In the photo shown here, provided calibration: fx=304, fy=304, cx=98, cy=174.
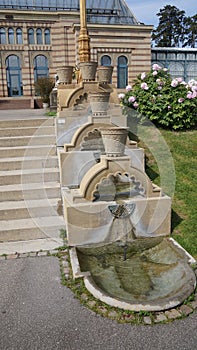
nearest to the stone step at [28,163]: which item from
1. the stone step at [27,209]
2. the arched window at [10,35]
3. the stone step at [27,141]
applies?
the stone step at [27,141]

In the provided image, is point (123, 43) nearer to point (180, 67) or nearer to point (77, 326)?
point (180, 67)

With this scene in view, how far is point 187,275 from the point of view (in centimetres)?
471

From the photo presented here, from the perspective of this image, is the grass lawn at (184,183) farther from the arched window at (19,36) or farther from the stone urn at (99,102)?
the arched window at (19,36)

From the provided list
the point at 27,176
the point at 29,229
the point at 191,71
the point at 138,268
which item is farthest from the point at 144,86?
the point at 191,71

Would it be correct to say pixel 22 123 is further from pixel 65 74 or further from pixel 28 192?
pixel 28 192

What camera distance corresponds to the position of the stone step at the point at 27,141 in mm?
9438

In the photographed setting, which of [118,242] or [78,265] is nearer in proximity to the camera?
[78,265]

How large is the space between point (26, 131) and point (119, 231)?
562 centimetres

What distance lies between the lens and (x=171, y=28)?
2741 inches

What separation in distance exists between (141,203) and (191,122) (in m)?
6.66

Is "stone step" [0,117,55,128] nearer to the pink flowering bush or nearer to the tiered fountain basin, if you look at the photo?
the pink flowering bush

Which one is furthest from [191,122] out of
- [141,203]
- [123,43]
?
[123,43]

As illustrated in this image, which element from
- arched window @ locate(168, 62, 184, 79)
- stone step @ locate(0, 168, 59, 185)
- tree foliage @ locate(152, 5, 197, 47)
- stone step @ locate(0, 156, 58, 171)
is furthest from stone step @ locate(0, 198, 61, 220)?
tree foliage @ locate(152, 5, 197, 47)

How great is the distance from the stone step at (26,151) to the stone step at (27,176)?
95 cm
